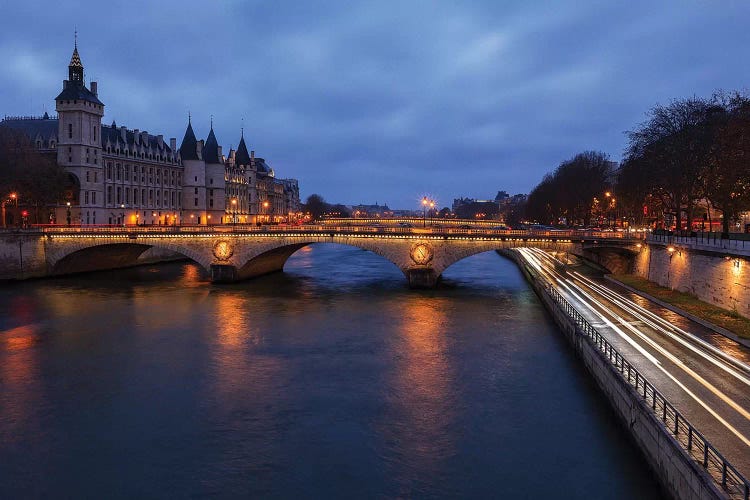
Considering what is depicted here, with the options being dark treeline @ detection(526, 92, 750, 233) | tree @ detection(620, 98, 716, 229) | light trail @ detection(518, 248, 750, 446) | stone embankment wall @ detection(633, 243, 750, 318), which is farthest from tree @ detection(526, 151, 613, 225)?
stone embankment wall @ detection(633, 243, 750, 318)

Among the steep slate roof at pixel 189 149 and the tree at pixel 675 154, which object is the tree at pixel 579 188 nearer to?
the tree at pixel 675 154

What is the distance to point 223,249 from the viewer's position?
71625 millimetres

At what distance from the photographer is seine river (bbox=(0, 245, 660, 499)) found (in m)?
21.8

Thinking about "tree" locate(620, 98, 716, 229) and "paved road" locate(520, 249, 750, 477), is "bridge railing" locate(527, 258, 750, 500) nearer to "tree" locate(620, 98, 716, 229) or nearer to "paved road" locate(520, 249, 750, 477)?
"paved road" locate(520, 249, 750, 477)

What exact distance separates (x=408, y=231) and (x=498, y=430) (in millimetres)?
40722

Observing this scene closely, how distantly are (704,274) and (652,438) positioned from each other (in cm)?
2812

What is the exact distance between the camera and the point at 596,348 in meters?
29.4

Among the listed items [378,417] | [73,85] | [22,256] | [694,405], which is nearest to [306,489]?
[378,417]

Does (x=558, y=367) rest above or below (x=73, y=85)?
below

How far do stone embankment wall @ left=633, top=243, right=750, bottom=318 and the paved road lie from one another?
335cm

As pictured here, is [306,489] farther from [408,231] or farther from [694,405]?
[408,231]

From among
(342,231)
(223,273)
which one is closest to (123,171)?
(223,273)

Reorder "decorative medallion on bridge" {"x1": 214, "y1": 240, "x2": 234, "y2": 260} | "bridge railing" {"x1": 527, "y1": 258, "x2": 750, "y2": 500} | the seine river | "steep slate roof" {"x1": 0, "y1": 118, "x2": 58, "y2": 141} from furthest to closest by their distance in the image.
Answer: "steep slate roof" {"x1": 0, "y1": 118, "x2": 58, "y2": 141} → "decorative medallion on bridge" {"x1": 214, "y1": 240, "x2": 234, "y2": 260} → the seine river → "bridge railing" {"x1": 527, "y1": 258, "x2": 750, "y2": 500}

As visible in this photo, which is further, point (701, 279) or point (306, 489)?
point (701, 279)
